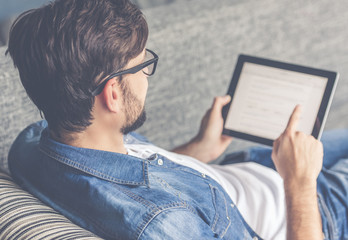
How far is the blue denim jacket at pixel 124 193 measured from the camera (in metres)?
0.67

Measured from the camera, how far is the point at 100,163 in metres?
0.74

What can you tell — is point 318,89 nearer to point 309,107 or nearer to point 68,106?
point 309,107

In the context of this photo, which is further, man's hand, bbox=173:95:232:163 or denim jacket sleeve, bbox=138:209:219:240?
man's hand, bbox=173:95:232:163

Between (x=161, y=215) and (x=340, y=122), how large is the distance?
1.11 m

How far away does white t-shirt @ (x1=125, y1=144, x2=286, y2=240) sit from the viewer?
97cm

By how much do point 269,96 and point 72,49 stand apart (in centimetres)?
58

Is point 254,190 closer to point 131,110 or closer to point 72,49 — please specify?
point 131,110

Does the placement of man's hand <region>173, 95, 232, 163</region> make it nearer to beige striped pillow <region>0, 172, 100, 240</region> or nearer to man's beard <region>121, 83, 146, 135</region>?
man's beard <region>121, 83, 146, 135</region>

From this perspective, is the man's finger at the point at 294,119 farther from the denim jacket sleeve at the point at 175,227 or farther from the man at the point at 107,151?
the denim jacket sleeve at the point at 175,227

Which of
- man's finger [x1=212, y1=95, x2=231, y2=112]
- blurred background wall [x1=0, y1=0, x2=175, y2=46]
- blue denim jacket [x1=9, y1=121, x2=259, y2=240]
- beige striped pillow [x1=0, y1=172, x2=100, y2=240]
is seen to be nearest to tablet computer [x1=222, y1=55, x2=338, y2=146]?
man's finger [x1=212, y1=95, x2=231, y2=112]

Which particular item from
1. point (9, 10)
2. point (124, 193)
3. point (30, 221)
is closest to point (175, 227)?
point (124, 193)

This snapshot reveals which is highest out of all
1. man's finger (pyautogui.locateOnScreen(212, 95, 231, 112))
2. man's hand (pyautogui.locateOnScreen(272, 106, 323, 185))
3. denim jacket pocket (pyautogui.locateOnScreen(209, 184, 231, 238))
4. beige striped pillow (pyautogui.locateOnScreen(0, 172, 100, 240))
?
man's finger (pyautogui.locateOnScreen(212, 95, 231, 112))

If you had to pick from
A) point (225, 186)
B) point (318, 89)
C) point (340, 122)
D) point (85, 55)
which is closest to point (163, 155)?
point (225, 186)

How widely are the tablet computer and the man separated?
0.12 m
